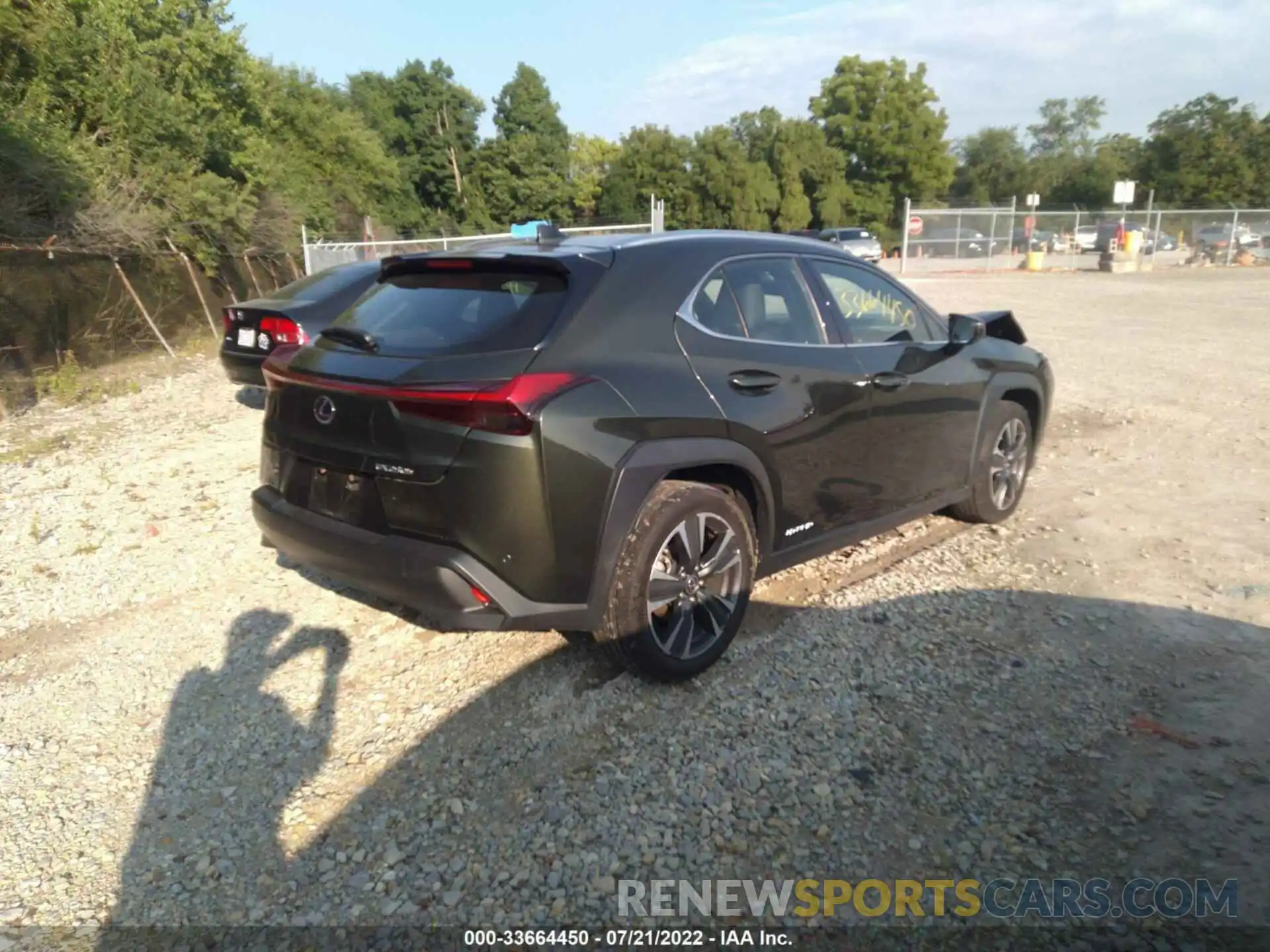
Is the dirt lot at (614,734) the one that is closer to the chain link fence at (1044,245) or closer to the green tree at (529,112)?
the chain link fence at (1044,245)

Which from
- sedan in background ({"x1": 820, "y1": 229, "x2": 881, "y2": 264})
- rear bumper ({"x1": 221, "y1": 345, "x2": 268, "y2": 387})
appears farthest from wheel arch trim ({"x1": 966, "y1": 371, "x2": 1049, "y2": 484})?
sedan in background ({"x1": 820, "y1": 229, "x2": 881, "y2": 264})

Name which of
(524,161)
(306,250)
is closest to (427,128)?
(524,161)

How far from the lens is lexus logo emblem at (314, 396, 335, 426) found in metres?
3.29

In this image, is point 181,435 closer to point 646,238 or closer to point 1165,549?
point 646,238

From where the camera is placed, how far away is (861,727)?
328 cm

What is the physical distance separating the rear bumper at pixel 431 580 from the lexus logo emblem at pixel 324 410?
15.3 inches

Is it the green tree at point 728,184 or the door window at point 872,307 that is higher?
the green tree at point 728,184

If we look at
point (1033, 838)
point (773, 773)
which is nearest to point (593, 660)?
point (773, 773)

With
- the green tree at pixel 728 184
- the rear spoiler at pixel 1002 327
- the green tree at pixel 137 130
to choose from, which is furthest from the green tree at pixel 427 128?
the rear spoiler at pixel 1002 327

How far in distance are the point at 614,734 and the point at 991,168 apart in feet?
288

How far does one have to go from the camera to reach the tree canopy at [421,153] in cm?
1404

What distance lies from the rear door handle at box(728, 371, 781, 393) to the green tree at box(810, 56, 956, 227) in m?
63.1

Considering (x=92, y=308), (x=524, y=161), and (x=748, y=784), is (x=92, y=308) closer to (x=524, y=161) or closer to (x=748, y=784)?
(x=748, y=784)

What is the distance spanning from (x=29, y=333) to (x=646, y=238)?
31.4 ft
